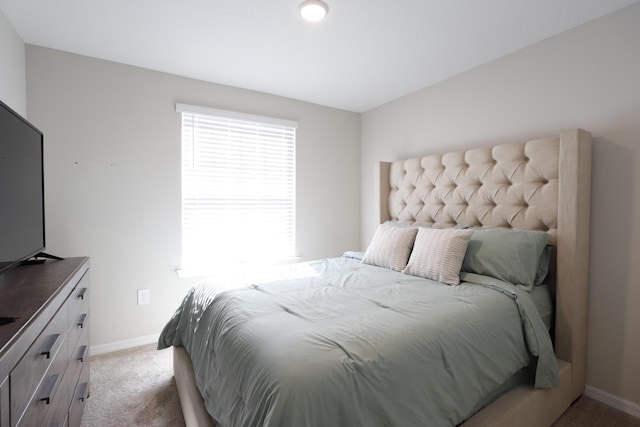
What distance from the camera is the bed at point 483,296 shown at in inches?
43.8

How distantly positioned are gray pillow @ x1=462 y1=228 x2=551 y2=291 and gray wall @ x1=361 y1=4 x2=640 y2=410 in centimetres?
37

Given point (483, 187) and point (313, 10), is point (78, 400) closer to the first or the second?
point (313, 10)

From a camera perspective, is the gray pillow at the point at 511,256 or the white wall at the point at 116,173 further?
the white wall at the point at 116,173

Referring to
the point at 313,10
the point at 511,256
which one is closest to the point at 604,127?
the point at 511,256

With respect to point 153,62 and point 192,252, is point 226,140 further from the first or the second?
point 192,252

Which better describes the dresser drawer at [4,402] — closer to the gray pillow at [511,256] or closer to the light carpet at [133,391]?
the light carpet at [133,391]

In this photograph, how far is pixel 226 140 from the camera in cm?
306

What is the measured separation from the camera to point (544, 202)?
2088 millimetres

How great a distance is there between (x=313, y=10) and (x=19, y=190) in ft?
5.86

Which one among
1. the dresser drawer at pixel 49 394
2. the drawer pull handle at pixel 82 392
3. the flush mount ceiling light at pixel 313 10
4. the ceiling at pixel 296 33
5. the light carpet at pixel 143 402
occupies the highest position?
the ceiling at pixel 296 33

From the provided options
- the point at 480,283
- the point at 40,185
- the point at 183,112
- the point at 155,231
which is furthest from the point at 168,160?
the point at 480,283

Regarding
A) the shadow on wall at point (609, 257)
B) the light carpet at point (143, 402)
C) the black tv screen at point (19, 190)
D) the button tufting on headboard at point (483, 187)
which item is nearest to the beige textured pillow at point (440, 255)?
the button tufting on headboard at point (483, 187)

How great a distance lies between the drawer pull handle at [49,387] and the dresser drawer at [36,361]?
2.0 inches

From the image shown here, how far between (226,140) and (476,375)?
8.97 ft
